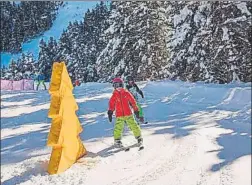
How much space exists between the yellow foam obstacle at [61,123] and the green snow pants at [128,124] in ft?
2.85

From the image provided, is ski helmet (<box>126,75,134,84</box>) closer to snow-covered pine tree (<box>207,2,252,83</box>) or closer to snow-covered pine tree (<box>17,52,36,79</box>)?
snow-covered pine tree (<box>17,52,36,79</box>)

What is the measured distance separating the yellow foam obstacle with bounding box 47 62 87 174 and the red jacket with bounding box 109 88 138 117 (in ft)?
2.32

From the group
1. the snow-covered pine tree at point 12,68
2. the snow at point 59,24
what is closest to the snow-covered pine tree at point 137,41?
the snow at point 59,24

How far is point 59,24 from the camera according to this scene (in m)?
6.36

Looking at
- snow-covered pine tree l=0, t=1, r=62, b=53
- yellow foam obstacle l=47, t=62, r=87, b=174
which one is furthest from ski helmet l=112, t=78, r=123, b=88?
snow-covered pine tree l=0, t=1, r=62, b=53

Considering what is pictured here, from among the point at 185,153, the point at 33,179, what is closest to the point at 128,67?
the point at 185,153

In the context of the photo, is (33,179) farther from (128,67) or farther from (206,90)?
(206,90)

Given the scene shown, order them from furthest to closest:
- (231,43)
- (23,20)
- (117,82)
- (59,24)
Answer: (231,43), (23,20), (59,24), (117,82)

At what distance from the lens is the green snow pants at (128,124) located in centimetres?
670

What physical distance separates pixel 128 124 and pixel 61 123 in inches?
50.5

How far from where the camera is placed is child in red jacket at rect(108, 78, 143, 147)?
21.3ft

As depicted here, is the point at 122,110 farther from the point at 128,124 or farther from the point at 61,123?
the point at 61,123

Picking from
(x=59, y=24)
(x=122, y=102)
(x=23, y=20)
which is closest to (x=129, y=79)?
(x=122, y=102)

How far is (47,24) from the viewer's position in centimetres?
652
